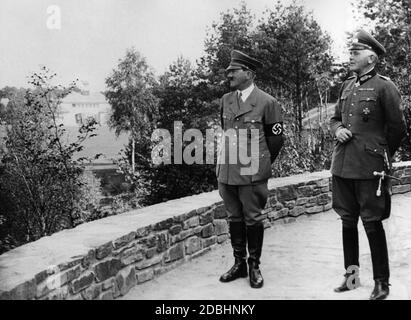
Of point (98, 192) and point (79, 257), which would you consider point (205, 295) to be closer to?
point (79, 257)

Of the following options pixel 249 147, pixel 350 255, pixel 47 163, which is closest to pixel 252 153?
pixel 249 147

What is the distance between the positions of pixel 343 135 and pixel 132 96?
119 feet

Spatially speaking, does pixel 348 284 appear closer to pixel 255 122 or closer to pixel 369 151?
pixel 369 151

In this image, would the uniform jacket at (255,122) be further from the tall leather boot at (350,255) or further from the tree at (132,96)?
the tree at (132,96)

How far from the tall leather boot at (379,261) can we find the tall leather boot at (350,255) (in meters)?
0.19

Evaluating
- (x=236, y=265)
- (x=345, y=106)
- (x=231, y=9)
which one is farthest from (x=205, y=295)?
(x=231, y=9)

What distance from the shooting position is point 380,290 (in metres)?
3.57

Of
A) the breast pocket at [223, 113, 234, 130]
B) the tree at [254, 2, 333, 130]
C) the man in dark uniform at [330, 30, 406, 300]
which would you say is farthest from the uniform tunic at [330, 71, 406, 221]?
the tree at [254, 2, 333, 130]

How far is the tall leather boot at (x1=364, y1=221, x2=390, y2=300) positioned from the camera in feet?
11.8

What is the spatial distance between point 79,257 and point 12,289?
2.19ft

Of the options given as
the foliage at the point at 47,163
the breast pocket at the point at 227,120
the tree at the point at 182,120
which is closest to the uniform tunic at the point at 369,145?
the breast pocket at the point at 227,120

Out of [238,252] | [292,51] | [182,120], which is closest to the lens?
[238,252]

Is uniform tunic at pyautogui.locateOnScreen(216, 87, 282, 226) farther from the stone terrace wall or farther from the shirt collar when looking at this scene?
the stone terrace wall

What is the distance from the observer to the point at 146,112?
38.2 m
